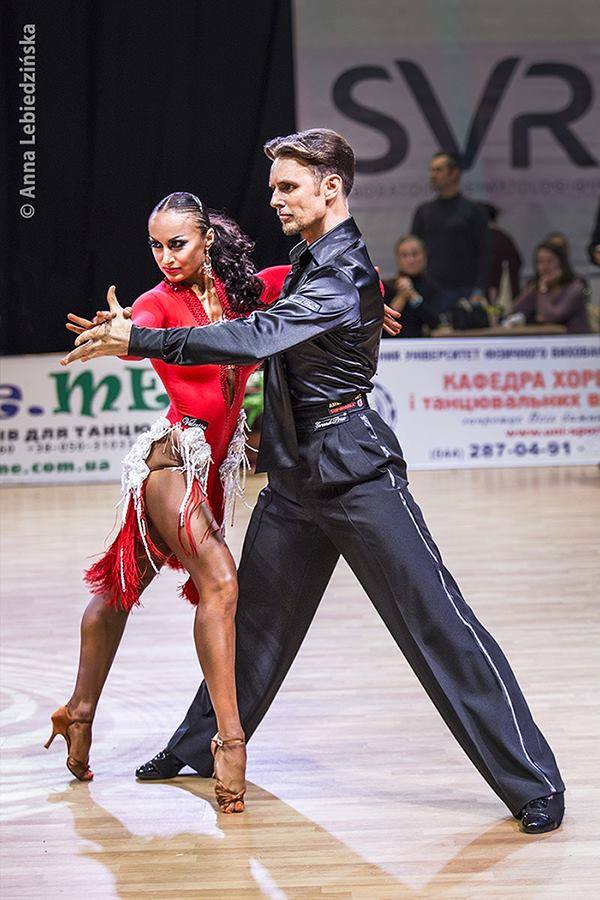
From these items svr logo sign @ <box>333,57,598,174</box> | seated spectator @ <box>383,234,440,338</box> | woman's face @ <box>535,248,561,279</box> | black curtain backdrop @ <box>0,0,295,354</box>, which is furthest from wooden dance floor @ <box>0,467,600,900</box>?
svr logo sign @ <box>333,57,598,174</box>

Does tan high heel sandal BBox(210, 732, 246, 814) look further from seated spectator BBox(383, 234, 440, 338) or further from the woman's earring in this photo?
seated spectator BBox(383, 234, 440, 338)

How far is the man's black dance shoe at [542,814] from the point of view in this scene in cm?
322

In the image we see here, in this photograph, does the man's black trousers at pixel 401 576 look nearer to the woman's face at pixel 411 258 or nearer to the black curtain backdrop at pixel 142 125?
the black curtain backdrop at pixel 142 125

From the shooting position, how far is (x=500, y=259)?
12469 millimetres

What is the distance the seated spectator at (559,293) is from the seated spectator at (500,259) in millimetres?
872

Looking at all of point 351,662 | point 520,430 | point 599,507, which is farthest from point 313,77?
point 351,662

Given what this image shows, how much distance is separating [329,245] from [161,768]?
60.8 inches

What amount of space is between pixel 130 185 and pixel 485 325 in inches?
123

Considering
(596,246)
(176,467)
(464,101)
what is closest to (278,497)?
(176,467)

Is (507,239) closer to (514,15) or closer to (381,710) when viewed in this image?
(514,15)

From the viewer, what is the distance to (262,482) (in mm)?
10414

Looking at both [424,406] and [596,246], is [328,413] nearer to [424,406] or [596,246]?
[424,406]

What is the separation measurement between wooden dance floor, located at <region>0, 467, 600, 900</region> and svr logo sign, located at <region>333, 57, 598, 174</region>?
7.85m

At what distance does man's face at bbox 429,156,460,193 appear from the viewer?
11578 millimetres
